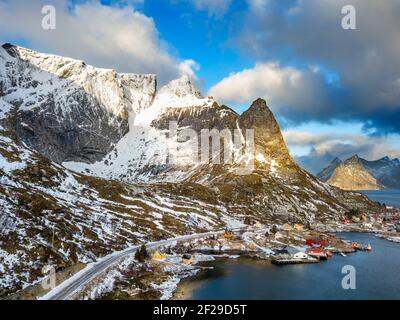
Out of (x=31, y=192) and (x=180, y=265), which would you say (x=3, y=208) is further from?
(x=180, y=265)

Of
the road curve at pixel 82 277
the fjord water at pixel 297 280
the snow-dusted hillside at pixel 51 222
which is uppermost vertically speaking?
the snow-dusted hillside at pixel 51 222

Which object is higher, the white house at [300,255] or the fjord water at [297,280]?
the white house at [300,255]

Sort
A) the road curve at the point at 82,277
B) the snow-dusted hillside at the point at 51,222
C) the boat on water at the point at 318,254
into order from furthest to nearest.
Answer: the boat on water at the point at 318,254 → the snow-dusted hillside at the point at 51,222 → the road curve at the point at 82,277

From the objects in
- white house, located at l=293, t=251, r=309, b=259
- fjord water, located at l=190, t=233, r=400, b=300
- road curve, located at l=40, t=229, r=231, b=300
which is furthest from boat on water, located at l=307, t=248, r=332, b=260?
road curve, located at l=40, t=229, r=231, b=300

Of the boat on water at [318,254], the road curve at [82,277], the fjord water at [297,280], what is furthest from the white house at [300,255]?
the road curve at [82,277]

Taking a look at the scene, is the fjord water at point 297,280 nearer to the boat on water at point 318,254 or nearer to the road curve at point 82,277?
the boat on water at point 318,254

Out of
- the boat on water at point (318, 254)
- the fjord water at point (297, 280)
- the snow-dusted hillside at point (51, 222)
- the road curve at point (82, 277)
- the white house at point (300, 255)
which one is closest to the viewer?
the road curve at point (82, 277)

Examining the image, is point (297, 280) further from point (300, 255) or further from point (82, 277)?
point (82, 277)
